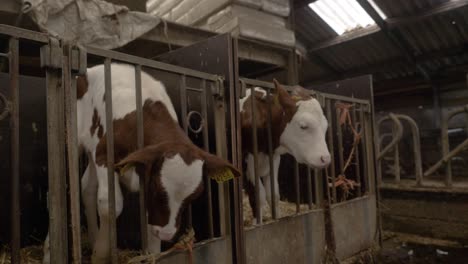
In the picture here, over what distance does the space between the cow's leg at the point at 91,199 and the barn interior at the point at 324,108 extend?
204mm

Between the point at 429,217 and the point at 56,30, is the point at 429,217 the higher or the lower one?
the lower one

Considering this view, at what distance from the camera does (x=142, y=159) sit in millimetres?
1688

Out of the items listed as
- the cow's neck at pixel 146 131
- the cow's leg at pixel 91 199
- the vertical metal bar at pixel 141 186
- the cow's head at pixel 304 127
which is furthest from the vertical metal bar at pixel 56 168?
the cow's head at pixel 304 127

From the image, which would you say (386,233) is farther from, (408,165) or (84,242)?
(84,242)

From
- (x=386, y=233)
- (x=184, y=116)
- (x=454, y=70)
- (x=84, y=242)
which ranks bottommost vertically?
(x=386, y=233)

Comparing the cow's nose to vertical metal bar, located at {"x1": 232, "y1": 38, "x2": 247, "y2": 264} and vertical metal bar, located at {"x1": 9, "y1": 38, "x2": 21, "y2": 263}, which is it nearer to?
vertical metal bar, located at {"x1": 232, "y1": 38, "x2": 247, "y2": 264}

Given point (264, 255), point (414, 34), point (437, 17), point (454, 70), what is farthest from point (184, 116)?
point (454, 70)

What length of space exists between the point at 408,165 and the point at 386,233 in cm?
333

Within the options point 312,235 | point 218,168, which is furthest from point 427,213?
point 218,168

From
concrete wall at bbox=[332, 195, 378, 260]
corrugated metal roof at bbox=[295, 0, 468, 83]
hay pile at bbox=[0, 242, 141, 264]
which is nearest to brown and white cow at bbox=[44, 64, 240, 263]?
hay pile at bbox=[0, 242, 141, 264]

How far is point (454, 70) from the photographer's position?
852 cm

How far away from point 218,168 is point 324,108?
212 centimetres

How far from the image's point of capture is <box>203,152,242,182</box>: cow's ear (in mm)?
1859

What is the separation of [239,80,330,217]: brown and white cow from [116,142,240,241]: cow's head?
3.58ft
